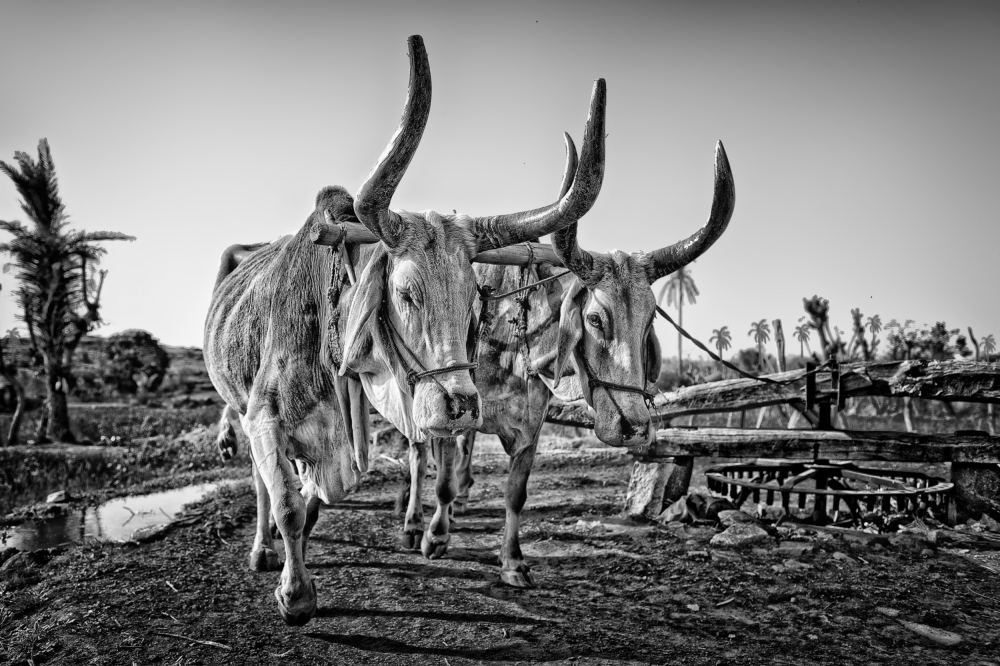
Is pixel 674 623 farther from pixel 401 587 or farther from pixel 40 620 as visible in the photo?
pixel 40 620

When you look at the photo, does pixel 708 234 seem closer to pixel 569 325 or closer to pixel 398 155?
pixel 569 325

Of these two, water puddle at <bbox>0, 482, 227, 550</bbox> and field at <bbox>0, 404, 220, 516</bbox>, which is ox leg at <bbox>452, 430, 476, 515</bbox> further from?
field at <bbox>0, 404, 220, 516</bbox>

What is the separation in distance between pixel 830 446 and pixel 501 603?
4273mm

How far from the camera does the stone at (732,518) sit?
266 inches

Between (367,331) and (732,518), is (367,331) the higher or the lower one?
the higher one

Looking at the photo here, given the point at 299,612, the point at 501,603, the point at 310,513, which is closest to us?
the point at 299,612

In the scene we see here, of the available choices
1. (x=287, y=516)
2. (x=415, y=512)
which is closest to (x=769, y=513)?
(x=415, y=512)

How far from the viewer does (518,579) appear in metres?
5.04

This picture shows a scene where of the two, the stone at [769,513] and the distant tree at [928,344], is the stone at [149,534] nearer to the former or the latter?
the stone at [769,513]

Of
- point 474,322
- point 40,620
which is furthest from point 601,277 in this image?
point 40,620

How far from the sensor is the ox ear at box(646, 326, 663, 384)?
16.8 ft

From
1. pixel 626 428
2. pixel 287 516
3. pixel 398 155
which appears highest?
pixel 398 155

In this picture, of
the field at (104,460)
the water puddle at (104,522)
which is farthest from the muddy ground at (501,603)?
the field at (104,460)

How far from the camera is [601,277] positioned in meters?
4.82
